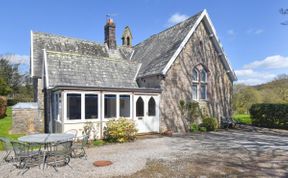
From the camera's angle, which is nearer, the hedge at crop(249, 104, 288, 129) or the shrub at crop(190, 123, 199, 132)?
the shrub at crop(190, 123, 199, 132)

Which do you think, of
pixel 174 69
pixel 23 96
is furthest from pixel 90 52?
pixel 23 96

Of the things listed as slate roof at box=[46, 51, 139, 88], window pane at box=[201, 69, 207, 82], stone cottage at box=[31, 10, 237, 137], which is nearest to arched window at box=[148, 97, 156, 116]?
stone cottage at box=[31, 10, 237, 137]

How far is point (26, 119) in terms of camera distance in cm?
1644

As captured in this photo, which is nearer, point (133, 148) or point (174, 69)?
point (133, 148)

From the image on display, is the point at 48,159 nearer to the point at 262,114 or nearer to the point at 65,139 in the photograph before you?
the point at 65,139

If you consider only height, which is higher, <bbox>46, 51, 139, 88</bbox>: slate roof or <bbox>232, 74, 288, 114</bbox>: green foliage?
<bbox>46, 51, 139, 88</bbox>: slate roof

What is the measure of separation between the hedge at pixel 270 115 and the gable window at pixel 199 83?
600cm

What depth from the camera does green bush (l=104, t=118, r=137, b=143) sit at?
13.2 m

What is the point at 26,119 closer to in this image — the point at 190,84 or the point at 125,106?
the point at 125,106

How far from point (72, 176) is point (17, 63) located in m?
52.2

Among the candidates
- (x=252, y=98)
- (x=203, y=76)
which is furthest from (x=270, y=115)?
(x=252, y=98)

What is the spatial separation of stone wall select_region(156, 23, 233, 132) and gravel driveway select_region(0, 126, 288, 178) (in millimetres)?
4139

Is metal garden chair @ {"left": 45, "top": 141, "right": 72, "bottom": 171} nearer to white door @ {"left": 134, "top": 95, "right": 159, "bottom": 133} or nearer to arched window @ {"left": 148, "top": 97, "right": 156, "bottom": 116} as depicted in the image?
white door @ {"left": 134, "top": 95, "right": 159, "bottom": 133}

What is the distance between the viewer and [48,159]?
9328 mm
